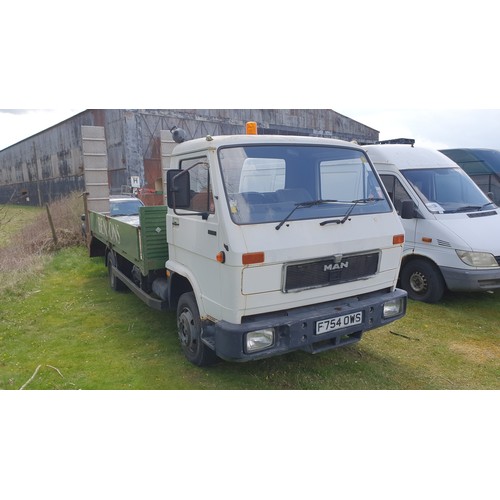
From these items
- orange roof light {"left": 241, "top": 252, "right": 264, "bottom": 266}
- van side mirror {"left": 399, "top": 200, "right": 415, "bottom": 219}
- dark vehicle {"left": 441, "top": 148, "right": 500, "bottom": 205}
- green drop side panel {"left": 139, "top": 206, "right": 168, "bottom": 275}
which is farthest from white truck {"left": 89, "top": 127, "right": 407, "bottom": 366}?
dark vehicle {"left": 441, "top": 148, "right": 500, "bottom": 205}

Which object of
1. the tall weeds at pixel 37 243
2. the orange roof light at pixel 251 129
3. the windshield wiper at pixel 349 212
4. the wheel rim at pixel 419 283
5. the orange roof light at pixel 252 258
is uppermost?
the orange roof light at pixel 251 129

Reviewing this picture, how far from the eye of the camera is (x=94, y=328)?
547 cm

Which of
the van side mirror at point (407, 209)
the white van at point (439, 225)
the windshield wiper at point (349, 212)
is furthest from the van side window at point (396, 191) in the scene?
the windshield wiper at point (349, 212)

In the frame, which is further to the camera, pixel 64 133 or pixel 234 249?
pixel 64 133

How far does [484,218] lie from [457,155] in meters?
5.48

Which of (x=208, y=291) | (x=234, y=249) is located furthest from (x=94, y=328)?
(x=234, y=249)

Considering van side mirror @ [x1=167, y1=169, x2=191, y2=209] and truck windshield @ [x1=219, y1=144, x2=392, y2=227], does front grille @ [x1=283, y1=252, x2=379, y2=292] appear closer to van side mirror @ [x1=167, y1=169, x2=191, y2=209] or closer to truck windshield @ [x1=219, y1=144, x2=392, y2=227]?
truck windshield @ [x1=219, y1=144, x2=392, y2=227]

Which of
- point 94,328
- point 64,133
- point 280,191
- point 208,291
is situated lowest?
point 94,328

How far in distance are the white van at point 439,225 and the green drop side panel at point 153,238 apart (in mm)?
3478

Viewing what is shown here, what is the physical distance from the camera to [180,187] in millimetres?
3768

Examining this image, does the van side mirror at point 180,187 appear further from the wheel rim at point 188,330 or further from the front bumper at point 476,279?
the front bumper at point 476,279

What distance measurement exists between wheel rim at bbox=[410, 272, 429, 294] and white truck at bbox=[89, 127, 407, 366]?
228 cm

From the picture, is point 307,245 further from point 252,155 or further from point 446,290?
point 446,290

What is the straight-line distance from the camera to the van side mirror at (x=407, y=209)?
18.9 ft
